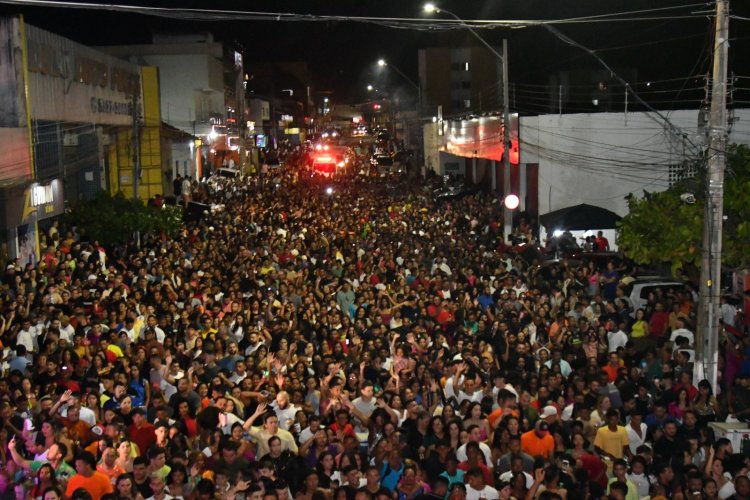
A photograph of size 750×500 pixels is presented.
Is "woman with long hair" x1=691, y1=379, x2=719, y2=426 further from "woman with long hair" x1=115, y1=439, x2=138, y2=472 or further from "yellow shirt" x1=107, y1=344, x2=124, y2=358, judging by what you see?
"yellow shirt" x1=107, y1=344, x2=124, y2=358

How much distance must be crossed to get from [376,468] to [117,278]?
31.6 feet

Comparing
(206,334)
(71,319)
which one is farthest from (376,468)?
(71,319)

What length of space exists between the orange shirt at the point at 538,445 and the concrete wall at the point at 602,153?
61.4 ft

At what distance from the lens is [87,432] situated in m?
9.19

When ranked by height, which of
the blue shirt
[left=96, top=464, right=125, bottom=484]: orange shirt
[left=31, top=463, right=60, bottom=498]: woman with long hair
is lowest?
the blue shirt

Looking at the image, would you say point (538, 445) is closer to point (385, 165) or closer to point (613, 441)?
point (613, 441)

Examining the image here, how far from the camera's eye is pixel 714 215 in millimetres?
12523

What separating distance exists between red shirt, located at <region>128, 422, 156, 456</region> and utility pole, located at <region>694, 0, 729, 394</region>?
22.6 feet

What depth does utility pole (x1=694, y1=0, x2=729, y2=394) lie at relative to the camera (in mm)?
11953

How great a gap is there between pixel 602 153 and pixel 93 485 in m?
21.8

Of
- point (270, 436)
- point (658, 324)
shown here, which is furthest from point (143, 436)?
point (658, 324)

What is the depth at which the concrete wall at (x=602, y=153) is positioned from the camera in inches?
1049

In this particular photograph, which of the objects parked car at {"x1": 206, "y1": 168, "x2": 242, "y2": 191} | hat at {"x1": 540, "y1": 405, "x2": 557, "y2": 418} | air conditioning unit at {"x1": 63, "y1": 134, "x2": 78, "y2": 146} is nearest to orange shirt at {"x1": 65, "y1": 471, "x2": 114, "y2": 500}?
hat at {"x1": 540, "y1": 405, "x2": 557, "y2": 418}

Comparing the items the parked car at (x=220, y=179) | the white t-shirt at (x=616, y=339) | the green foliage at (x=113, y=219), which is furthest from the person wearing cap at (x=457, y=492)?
the parked car at (x=220, y=179)
